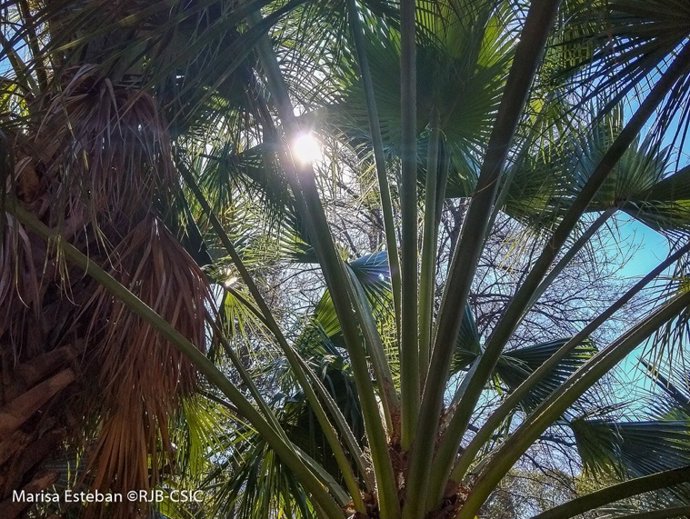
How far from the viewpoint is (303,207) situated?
2.12 metres

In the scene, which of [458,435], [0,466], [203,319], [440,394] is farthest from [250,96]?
[0,466]

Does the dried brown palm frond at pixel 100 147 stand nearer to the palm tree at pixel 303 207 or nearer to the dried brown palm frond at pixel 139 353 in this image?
the palm tree at pixel 303 207

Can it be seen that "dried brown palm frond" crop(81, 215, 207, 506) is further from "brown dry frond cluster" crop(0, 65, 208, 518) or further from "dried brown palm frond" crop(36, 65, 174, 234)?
"dried brown palm frond" crop(36, 65, 174, 234)

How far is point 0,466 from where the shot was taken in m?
1.98

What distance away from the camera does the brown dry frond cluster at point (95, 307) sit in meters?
1.86

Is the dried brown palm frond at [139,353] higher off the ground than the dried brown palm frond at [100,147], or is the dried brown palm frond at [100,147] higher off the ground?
the dried brown palm frond at [100,147]

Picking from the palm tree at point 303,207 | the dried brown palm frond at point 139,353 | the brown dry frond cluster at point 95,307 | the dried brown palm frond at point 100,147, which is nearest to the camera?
the palm tree at point 303,207

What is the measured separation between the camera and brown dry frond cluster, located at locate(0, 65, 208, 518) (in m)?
1.86

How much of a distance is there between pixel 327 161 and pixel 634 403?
7.00ft

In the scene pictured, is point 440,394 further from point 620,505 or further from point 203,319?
point 620,505

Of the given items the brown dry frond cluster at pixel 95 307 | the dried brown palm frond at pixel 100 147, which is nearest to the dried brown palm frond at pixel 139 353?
the brown dry frond cluster at pixel 95 307

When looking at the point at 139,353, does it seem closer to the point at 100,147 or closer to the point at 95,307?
the point at 95,307

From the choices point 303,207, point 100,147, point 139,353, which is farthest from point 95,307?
point 303,207

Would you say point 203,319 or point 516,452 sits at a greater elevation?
point 203,319
